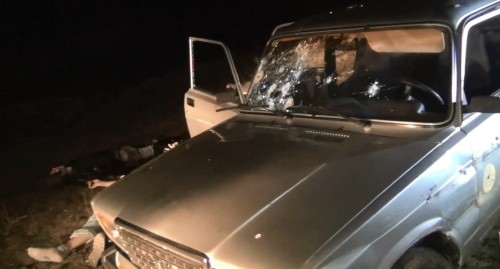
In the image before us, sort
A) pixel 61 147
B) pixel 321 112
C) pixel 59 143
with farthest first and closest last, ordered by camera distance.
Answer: pixel 59 143 → pixel 61 147 → pixel 321 112

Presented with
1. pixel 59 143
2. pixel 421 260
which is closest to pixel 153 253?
pixel 421 260

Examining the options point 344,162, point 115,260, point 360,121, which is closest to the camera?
point 344,162

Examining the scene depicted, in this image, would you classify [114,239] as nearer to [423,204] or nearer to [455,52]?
[423,204]

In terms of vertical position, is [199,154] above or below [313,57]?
below

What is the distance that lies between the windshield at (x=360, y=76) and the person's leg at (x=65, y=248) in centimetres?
164

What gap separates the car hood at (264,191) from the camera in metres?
2.42

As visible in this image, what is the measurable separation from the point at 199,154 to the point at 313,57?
1191mm

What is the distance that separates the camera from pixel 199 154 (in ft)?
11.6

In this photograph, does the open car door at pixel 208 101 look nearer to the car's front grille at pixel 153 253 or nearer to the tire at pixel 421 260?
the car's front grille at pixel 153 253

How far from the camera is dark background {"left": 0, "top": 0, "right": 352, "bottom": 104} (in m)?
14.0

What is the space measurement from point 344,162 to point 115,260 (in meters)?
1.42

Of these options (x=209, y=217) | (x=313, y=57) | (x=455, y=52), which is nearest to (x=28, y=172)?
(x=313, y=57)

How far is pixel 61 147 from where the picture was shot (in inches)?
328

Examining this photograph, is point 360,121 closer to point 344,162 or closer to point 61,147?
point 344,162
